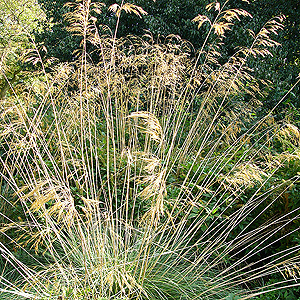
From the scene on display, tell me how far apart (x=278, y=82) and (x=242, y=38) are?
110 cm

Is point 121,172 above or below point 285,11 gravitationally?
below

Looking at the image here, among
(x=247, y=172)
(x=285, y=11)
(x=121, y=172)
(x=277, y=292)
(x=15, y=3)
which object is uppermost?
(x=285, y=11)

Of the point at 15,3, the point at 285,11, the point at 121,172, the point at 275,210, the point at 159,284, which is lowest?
the point at 15,3

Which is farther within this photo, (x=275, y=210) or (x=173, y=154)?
(x=173, y=154)

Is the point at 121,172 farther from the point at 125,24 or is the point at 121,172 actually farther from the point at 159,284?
the point at 125,24

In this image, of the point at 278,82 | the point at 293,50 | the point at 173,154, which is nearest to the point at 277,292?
the point at 173,154

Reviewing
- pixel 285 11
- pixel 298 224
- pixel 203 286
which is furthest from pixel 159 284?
pixel 285 11

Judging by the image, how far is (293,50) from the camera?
22.0 feet

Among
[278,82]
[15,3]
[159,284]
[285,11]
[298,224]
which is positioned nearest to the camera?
[159,284]

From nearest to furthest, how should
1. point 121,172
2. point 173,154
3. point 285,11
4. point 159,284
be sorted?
point 159,284
point 121,172
point 173,154
point 285,11

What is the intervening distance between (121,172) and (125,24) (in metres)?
4.74

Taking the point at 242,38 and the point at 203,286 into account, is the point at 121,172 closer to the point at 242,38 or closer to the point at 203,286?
the point at 203,286

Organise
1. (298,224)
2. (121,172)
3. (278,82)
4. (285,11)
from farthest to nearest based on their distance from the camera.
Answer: (285,11)
(278,82)
(121,172)
(298,224)

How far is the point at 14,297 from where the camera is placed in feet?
6.83
